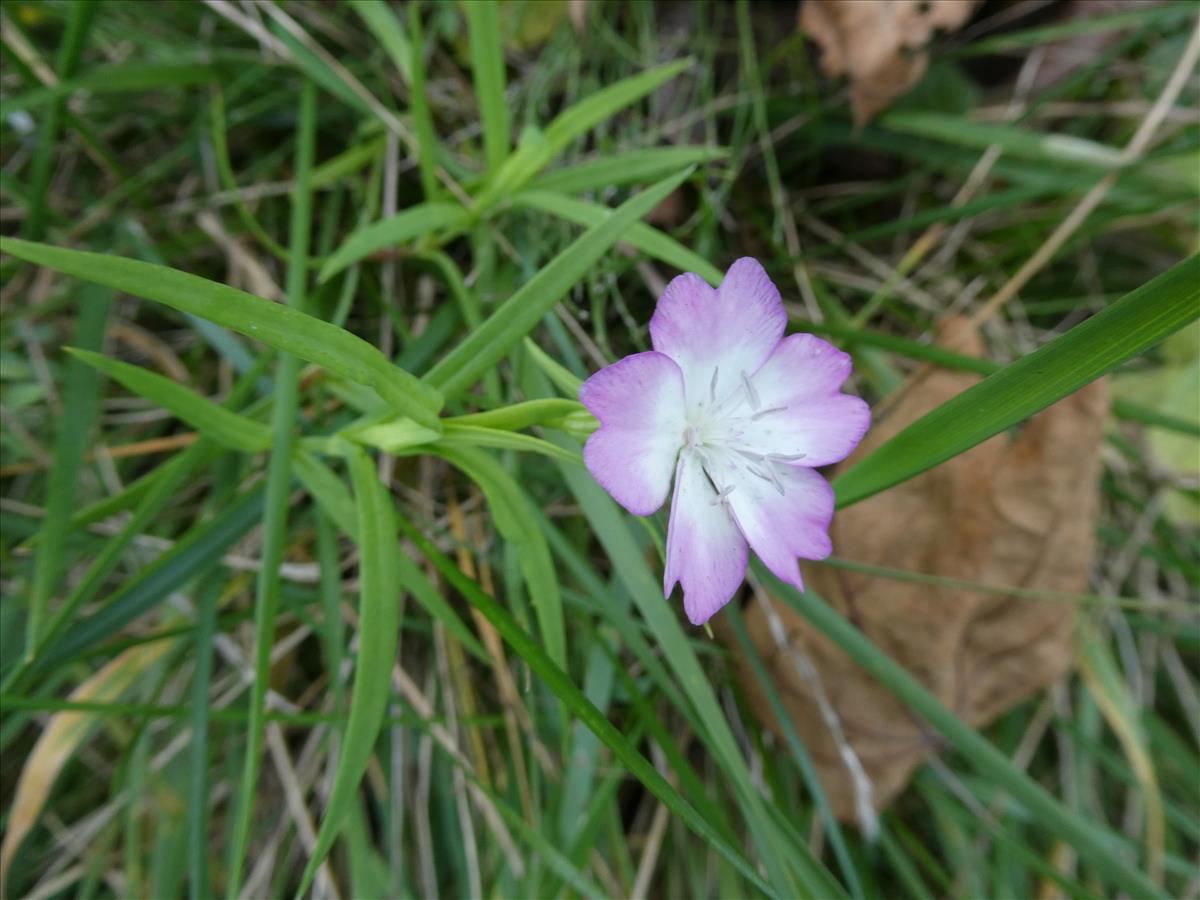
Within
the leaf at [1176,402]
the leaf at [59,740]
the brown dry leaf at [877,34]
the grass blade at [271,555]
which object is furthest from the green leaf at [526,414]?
the leaf at [1176,402]

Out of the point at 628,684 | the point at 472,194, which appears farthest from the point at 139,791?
the point at 472,194

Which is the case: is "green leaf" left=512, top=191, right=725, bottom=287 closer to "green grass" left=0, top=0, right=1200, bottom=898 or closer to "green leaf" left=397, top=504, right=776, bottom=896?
"green grass" left=0, top=0, right=1200, bottom=898

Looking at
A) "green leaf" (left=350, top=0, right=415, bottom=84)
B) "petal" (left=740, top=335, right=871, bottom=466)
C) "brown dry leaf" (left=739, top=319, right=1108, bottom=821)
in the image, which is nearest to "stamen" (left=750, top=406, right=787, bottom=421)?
"petal" (left=740, top=335, right=871, bottom=466)

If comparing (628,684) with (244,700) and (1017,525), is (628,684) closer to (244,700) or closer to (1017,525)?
(244,700)

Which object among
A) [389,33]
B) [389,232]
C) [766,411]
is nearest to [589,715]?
[766,411]

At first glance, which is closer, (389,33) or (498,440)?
(498,440)

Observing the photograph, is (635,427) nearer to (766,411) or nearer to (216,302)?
(766,411)

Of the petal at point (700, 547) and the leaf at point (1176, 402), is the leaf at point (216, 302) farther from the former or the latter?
the leaf at point (1176, 402)
